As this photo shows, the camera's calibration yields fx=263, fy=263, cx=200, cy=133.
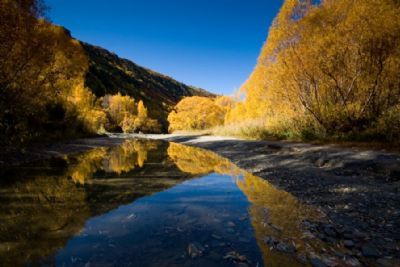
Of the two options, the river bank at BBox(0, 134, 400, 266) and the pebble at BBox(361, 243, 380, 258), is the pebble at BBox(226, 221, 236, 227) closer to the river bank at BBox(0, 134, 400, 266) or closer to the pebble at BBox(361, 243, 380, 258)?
the river bank at BBox(0, 134, 400, 266)

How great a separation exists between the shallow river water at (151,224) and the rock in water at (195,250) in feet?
0.04

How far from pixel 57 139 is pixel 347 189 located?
18.3m

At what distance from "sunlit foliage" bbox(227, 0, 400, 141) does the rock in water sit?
956cm

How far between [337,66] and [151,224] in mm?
13007

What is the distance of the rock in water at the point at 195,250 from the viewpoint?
3.22 meters

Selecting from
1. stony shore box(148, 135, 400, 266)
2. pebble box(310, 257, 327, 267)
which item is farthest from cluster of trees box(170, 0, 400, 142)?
pebble box(310, 257, 327, 267)

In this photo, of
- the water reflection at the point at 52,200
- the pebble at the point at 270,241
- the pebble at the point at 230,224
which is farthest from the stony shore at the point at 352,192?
the water reflection at the point at 52,200

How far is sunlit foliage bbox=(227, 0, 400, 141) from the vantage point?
11.6m

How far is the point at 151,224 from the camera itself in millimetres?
4281

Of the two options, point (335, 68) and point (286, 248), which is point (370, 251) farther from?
point (335, 68)

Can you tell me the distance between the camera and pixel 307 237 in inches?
143

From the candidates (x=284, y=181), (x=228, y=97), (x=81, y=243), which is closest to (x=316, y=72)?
(x=284, y=181)

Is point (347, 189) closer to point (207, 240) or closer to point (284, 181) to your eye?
point (284, 181)

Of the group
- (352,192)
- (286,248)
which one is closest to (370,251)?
(286,248)
